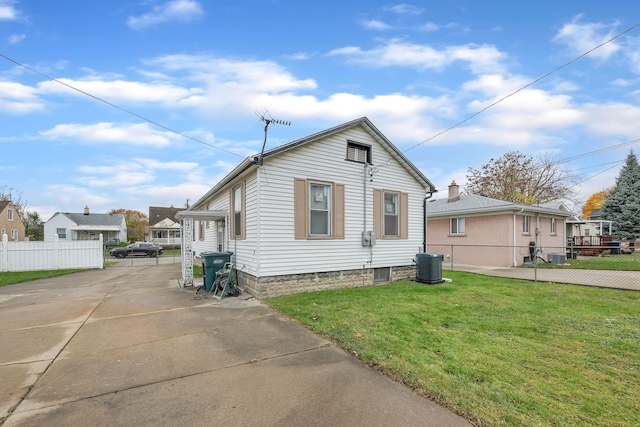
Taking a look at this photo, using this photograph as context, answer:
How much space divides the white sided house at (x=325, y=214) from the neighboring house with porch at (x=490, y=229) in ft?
15.8

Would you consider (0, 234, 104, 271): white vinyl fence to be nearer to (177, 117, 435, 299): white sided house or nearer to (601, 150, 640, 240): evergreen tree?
(177, 117, 435, 299): white sided house

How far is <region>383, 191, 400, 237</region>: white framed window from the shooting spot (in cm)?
994

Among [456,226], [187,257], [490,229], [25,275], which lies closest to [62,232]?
[25,275]

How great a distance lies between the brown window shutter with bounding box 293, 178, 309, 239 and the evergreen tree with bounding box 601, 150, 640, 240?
114 feet

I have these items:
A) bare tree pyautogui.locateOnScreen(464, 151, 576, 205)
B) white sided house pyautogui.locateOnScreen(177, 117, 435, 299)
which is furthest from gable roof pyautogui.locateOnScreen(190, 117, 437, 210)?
bare tree pyautogui.locateOnScreen(464, 151, 576, 205)

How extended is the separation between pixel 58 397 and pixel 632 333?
7.82 meters

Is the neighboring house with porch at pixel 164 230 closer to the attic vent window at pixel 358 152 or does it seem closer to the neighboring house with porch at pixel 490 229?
the neighboring house with porch at pixel 490 229

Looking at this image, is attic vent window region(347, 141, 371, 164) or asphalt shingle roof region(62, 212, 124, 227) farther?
asphalt shingle roof region(62, 212, 124, 227)

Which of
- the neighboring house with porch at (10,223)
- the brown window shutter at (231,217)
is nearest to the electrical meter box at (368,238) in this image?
the brown window shutter at (231,217)

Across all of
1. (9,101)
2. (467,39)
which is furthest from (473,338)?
(9,101)

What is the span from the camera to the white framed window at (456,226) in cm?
1671

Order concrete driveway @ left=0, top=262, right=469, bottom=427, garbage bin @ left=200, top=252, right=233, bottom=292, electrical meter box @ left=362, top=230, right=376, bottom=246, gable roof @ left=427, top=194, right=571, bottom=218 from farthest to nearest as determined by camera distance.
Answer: gable roof @ left=427, top=194, right=571, bottom=218, electrical meter box @ left=362, top=230, right=376, bottom=246, garbage bin @ left=200, top=252, right=233, bottom=292, concrete driveway @ left=0, top=262, right=469, bottom=427

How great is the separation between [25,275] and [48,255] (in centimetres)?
223

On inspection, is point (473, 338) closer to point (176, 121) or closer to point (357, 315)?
point (357, 315)
